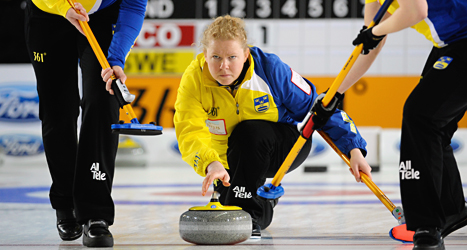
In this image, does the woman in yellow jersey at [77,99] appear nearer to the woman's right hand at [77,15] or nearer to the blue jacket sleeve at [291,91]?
the woman's right hand at [77,15]

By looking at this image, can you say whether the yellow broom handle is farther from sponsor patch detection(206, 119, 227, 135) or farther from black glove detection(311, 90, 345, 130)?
sponsor patch detection(206, 119, 227, 135)

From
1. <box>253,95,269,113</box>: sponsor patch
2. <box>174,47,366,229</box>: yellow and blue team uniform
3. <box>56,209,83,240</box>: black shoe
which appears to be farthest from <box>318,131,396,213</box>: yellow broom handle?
<box>56,209,83,240</box>: black shoe

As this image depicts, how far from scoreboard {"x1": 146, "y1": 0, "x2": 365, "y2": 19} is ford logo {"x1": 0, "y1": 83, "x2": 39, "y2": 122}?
241 cm

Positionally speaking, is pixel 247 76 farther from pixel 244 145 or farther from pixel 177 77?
pixel 177 77

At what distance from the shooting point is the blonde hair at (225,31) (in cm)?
220

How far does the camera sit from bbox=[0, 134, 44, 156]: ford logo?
907 cm

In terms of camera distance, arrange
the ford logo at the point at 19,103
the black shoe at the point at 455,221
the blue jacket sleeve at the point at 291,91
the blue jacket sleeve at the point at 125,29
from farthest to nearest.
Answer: the ford logo at the point at 19,103 → the blue jacket sleeve at the point at 291,91 → the blue jacket sleeve at the point at 125,29 → the black shoe at the point at 455,221

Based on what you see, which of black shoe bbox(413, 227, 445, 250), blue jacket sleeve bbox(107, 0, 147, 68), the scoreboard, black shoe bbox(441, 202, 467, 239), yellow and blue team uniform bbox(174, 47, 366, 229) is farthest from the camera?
the scoreboard

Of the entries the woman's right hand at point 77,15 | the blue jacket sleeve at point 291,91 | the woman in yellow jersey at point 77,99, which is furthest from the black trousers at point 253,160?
the woman's right hand at point 77,15

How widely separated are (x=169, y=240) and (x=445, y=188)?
1.01m

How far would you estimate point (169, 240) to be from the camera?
7.10ft

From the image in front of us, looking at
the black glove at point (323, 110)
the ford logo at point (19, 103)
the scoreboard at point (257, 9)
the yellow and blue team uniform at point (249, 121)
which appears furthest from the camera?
the ford logo at point (19, 103)

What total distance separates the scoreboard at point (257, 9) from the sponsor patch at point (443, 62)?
787 cm

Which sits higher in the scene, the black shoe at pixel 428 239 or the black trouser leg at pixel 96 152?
the black trouser leg at pixel 96 152
